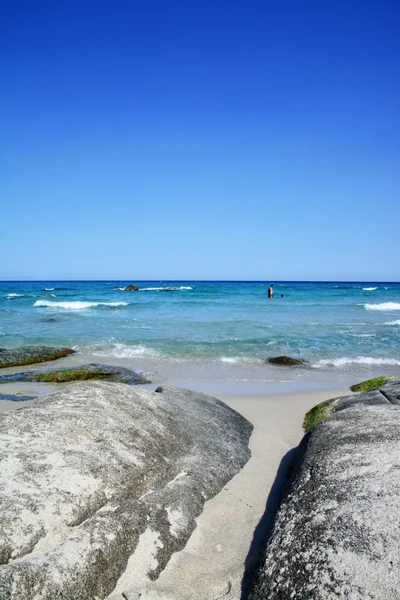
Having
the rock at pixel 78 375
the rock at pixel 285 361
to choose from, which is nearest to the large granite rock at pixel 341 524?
the rock at pixel 78 375

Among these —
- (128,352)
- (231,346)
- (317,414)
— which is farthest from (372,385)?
(128,352)

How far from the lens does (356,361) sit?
46.0 ft

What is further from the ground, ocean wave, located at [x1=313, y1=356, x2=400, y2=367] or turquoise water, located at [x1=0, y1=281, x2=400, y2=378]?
turquoise water, located at [x1=0, y1=281, x2=400, y2=378]

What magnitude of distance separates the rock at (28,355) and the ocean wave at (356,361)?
864 cm

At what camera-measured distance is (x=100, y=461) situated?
399 cm

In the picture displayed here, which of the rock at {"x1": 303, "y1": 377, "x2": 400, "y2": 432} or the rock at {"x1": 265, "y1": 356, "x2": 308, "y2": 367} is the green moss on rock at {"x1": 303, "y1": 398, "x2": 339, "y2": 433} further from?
the rock at {"x1": 265, "y1": 356, "x2": 308, "y2": 367}

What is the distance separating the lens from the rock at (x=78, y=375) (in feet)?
Result: 37.5

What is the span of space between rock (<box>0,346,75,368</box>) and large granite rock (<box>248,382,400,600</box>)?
11226mm

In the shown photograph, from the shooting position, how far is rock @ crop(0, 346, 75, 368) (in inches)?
530

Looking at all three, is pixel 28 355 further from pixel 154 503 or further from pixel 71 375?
pixel 154 503

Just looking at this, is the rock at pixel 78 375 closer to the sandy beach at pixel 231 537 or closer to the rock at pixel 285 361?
the rock at pixel 285 361

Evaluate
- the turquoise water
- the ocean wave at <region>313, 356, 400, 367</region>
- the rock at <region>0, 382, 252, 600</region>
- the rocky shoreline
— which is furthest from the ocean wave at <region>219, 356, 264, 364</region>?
the rocky shoreline

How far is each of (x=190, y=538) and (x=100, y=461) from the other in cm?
107

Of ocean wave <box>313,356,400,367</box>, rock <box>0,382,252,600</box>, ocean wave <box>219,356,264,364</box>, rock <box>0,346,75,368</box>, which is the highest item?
rock <box>0,382,252,600</box>
